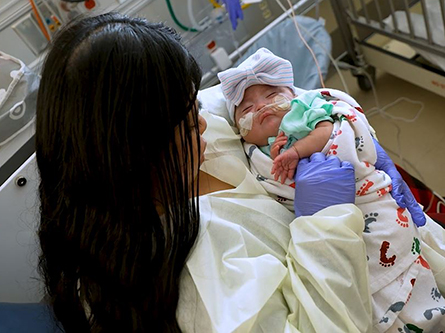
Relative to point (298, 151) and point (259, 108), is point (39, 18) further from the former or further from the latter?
point (298, 151)

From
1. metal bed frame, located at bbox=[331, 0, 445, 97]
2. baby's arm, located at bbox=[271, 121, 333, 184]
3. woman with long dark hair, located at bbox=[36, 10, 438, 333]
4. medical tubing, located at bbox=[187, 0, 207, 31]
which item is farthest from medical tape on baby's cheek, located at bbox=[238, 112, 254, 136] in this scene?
medical tubing, located at bbox=[187, 0, 207, 31]

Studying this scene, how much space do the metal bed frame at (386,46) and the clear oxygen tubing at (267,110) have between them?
80 centimetres

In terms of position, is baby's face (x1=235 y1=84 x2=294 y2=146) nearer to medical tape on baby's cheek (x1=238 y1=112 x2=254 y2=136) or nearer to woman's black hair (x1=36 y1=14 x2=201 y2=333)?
medical tape on baby's cheek (x1=238 y1=112 x2=254 y2=136)

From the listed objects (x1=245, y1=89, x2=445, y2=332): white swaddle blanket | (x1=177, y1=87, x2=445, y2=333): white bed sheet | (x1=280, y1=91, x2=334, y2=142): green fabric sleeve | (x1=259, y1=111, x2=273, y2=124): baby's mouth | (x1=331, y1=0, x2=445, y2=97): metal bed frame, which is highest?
(x1=259, y1=111, x2=273, y2=124): baby's mouth

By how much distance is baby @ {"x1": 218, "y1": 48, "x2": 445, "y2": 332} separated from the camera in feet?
3.37

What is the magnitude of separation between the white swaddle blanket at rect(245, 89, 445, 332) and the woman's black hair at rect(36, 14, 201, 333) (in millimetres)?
337

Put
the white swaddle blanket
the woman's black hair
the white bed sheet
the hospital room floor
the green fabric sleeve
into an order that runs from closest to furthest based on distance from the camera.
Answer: the woman's black hair, the white bed sheet, the white swaddle blanket, the green fabric sleeve, the hospital room floor

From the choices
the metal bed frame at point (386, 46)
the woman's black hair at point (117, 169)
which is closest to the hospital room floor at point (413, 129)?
the metal bed frame at point (386, 46)

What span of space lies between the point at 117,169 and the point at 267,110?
0.53 m

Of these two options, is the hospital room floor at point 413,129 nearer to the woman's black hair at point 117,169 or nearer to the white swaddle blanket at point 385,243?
the white swaddle blanket at point 385,243

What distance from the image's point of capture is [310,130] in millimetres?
1129

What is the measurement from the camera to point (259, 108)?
4.00ft

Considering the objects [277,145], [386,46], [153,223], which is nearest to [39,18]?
[277,145]

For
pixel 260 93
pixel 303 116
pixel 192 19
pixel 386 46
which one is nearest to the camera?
pixel 303 116
